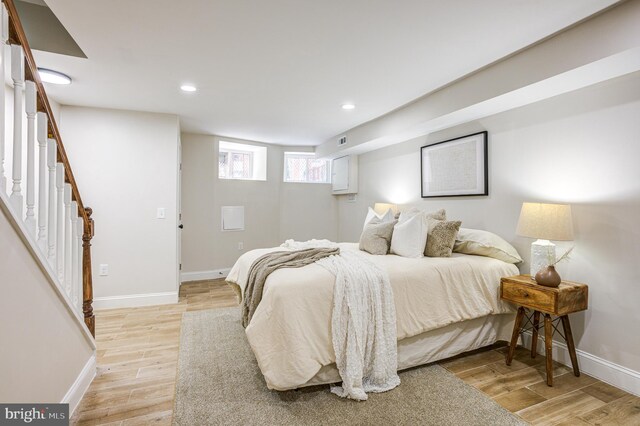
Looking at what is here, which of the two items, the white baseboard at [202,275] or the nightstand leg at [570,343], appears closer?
the nightstand leg at [570,343]

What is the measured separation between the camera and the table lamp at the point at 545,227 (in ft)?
7.25

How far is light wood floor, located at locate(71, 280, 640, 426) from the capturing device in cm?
182

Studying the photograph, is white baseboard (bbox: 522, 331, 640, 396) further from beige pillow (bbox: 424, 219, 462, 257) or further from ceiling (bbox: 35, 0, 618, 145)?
ceiling (bbox: 35, 0, 618, 145)

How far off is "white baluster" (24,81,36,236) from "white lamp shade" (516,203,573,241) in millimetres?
3059

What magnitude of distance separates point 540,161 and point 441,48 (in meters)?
1.28

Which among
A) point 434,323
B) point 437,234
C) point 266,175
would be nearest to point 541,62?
point 437,234

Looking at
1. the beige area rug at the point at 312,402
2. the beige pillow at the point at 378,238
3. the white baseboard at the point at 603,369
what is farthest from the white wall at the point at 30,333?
the white baseboard at the point at 603,369

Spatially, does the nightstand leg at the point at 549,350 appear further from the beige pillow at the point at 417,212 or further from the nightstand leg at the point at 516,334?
the beige pillow at the point at 417,212

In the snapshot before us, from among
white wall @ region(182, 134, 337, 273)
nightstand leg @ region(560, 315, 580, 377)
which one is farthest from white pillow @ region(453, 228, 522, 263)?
white wall @ region(182, 134, 337, 273)

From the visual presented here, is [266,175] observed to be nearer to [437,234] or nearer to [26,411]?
[437,234]

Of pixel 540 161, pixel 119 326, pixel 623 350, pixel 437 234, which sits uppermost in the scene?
pixel 540 161

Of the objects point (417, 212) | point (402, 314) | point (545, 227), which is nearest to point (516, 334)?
Answer: point (545, 227)

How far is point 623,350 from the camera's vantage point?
2.11 metres

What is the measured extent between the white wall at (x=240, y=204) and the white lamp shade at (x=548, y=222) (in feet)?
12.7
